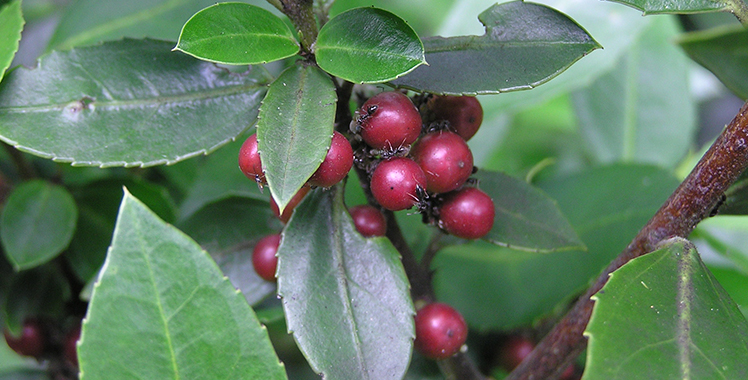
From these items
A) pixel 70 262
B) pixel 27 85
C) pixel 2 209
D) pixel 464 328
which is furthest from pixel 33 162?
pixel 464 328

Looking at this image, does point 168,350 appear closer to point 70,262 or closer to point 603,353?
point 603,353

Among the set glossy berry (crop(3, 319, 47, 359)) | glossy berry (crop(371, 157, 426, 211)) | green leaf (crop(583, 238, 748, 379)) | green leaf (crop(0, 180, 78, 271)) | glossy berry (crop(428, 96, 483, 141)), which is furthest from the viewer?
glossy berry (crop(3, 319, 47, 359))

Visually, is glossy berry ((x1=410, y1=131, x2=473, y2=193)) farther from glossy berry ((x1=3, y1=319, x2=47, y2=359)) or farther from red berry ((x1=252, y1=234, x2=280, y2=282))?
glossy berry ((x1=3, y1=319, x2=47, y2=359))

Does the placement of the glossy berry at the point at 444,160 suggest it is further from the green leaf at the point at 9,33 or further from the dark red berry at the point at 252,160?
A: the green leaf at the point at 9,33

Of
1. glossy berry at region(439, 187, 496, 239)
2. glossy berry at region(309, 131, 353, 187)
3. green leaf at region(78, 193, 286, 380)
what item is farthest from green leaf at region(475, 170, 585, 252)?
green leaf at region(78, 193, 286, 380)

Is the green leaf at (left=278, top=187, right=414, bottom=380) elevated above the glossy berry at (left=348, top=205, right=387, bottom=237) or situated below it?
below
